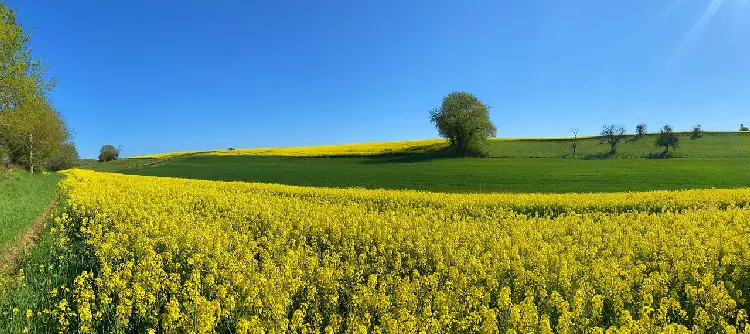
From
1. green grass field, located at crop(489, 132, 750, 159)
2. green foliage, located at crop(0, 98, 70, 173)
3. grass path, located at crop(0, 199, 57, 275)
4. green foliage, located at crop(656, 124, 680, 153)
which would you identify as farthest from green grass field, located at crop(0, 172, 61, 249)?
green foliage, located at crop(656, 124, 680, 153)

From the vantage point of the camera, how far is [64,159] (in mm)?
61438

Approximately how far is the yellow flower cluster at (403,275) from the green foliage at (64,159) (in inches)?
2142

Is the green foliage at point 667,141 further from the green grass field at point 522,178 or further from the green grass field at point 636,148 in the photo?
the green grass field at point 522,178

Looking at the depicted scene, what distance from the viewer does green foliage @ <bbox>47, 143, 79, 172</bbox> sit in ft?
195

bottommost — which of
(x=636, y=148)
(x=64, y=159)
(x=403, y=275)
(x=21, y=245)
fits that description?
(x=403, y=275)

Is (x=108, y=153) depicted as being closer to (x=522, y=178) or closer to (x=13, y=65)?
(x=13, y=65)

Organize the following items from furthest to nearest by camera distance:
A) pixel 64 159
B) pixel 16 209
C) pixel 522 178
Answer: pixel 64 159 < pixel 522 178 < pixel 16 209

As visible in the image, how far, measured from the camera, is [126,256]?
379 inches

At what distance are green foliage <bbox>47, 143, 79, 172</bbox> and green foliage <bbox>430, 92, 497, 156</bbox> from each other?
189 feet

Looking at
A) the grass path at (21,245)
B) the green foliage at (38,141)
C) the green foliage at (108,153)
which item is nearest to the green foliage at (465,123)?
the green foliage at (38,141)

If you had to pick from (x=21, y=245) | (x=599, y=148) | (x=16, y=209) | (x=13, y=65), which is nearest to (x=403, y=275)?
(x=21, y=245)

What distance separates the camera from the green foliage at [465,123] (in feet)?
232

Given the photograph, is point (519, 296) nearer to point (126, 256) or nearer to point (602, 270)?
point (602, 270)

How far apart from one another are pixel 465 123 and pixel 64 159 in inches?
2406
